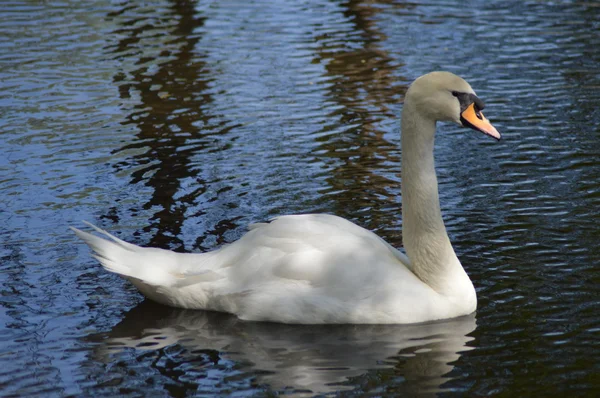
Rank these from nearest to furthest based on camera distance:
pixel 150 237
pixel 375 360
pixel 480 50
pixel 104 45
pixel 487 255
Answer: pixel 375 360 < pixel 487 255 < pixel 150 237 < pixel 480 50 < pixel 104 45

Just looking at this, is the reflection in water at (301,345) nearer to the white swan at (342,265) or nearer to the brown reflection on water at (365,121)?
the white swan at (342,265)

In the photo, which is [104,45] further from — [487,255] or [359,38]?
[487,255]

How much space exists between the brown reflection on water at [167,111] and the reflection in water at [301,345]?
1458mm

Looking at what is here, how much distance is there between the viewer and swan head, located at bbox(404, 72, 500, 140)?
718 cm

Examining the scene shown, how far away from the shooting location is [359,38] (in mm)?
16797

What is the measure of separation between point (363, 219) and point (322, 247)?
77.0 inches

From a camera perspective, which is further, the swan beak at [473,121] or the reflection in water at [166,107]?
the reflection in water at [166,107]

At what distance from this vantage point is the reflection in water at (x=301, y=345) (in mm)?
6355

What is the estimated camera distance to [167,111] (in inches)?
518

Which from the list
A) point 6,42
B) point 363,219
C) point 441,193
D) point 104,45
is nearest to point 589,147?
point 441,193

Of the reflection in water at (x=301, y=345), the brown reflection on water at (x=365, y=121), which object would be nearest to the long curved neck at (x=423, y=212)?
the reflection in water at (x=301, y=345)

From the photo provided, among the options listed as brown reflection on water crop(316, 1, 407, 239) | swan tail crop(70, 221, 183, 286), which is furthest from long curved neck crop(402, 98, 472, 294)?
swan tail crop(70, 221, 183, 286)

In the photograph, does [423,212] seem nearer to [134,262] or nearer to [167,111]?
[134,262]

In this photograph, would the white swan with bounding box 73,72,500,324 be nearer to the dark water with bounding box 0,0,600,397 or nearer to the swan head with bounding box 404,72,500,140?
the swan head with bounding box 404,72,500,140
